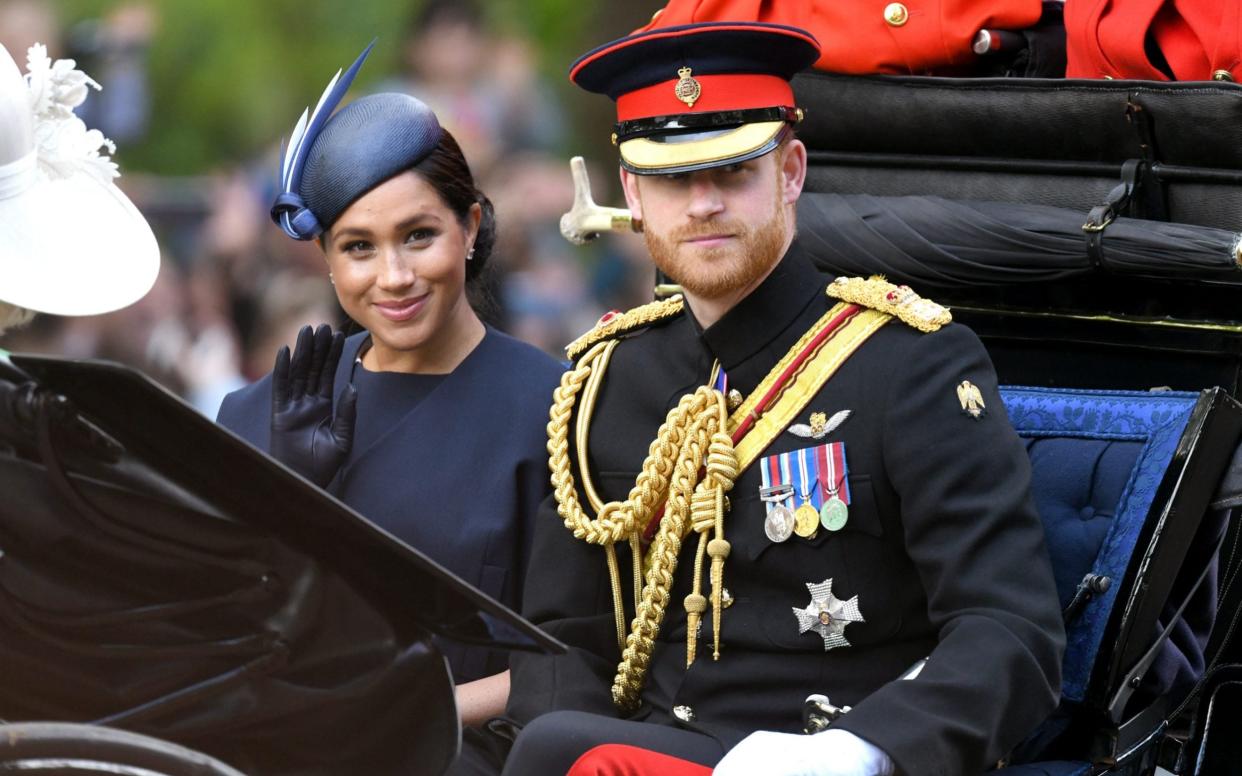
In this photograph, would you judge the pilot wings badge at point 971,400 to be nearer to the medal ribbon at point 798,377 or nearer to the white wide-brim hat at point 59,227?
the medal ribbon at point 798,377

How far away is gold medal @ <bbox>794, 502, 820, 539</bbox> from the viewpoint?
262cm

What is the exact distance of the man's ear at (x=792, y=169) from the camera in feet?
9.14

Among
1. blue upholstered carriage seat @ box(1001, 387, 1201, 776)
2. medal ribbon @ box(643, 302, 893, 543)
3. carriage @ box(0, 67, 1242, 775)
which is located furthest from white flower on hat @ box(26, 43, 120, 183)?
blue upholstered carriage seat @ box(1001, 387, 1201, 776)

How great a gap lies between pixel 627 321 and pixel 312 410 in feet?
1.93

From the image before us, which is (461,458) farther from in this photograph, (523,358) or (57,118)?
(57,118)

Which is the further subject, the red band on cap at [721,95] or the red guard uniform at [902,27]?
the red guard uniform at [902,27]

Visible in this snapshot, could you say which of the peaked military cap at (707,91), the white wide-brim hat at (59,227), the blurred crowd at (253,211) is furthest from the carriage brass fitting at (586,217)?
the blurred crowd at (253,211)

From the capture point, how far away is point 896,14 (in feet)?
11.2

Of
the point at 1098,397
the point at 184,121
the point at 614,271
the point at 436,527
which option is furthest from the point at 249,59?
the point at 1098,397

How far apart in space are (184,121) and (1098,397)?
4123mm

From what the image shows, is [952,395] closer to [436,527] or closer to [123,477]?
[436,527]

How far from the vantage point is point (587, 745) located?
2.49 meters

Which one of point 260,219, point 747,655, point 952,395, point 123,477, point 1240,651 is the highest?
point 260,219

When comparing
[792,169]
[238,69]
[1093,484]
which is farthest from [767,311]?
[238,69]
